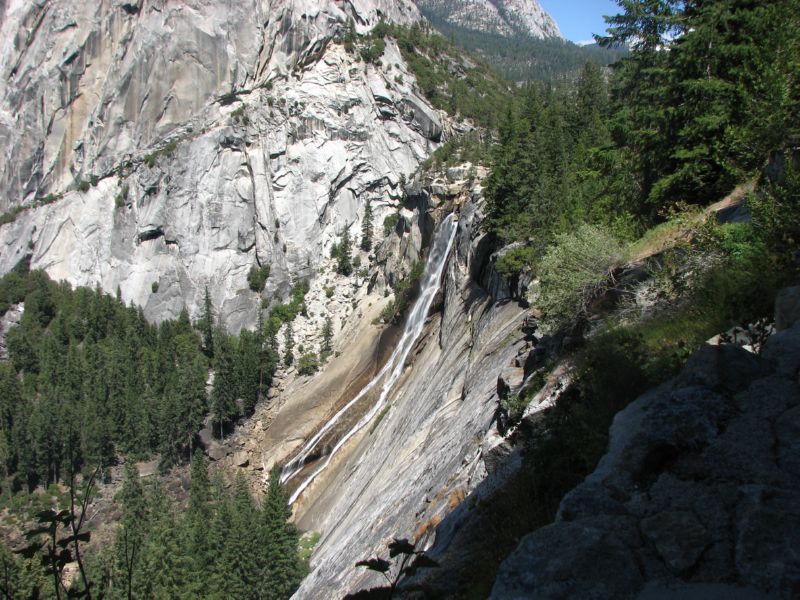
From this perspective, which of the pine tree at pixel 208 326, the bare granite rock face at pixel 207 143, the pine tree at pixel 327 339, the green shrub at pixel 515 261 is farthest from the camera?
the bare granite rock face at pixel 207 143

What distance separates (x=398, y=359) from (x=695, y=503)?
3822cm

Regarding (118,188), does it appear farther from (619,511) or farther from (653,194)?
(619,511)

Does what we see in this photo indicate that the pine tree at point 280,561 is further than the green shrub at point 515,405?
Yes

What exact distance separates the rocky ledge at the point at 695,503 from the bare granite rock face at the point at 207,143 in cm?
7676

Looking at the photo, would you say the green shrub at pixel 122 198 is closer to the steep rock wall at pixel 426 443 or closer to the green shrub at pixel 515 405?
the steep rock wall at pixel 426 443

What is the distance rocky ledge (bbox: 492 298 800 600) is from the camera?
388cm

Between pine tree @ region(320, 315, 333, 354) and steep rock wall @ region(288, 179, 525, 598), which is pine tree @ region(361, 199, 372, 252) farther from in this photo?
steep rock wall @ region(288, 179, 525, 598)

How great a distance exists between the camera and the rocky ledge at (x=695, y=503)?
388 centimetres

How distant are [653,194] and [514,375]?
773 centimetres

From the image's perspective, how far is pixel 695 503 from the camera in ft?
14.4

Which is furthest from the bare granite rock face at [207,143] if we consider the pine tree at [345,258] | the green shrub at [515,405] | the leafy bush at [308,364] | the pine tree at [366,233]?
the green shrub at [515,405]

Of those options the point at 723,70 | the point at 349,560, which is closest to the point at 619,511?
the point at 349,560


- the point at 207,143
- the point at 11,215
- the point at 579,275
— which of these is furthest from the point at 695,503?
the point at 11,215

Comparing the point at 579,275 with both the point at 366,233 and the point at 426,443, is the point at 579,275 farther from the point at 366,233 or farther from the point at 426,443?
the point at 366,233
